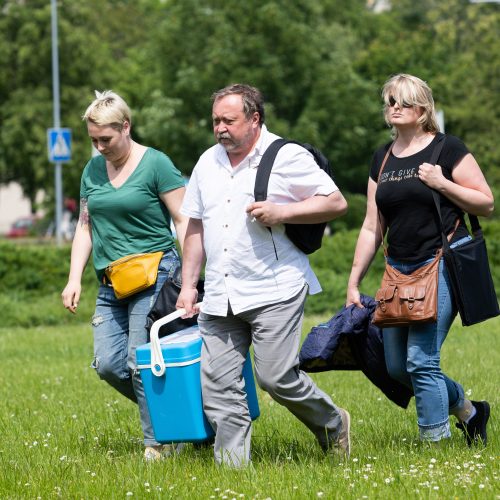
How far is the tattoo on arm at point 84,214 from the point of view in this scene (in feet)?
22.7

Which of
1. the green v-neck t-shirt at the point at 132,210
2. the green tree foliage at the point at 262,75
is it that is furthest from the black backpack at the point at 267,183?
the green tree foliage at the point at 262,75

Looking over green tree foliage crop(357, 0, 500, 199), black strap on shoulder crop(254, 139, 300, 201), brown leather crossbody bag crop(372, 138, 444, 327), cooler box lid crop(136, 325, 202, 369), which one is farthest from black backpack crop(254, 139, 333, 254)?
green tree foliage crop(357, 0, 500, 199)

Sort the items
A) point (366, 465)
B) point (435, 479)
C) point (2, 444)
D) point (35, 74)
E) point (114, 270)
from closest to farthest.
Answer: point (435, 479)
point (366, 465)
point (114, 270)
point (2, 444)
point (35, 74)

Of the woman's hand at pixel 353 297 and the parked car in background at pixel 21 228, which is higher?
the woman's hand at pixel 353 297

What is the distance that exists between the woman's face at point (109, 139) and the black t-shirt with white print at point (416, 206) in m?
1.54

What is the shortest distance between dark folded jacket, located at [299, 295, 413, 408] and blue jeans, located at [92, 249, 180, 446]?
95 centimetres

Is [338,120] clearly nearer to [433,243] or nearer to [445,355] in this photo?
[445,355]

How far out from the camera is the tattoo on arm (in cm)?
691

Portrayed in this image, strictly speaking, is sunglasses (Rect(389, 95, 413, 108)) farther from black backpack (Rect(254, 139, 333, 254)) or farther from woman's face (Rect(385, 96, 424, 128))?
black backpack (Rect(254, 139, 333, 254))

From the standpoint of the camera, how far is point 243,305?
5781mm

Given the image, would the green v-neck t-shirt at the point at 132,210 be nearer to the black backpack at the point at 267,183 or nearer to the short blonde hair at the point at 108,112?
the short blonde hair at the point at 108,112

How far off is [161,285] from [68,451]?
116 cm

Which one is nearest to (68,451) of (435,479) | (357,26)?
(435,479)

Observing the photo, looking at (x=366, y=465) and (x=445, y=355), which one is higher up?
(x=366, y=465)
